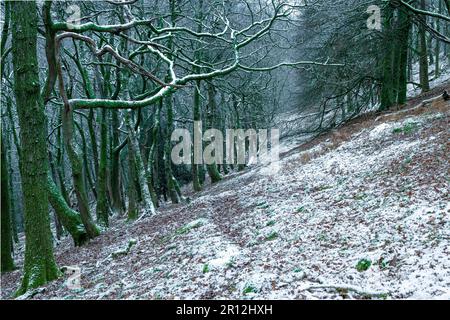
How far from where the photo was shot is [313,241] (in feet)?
20.0

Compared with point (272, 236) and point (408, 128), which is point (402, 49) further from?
point (272, 236)

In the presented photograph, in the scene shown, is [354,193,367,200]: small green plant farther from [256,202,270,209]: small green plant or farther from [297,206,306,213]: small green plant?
[256,202,270,209]: small green plant

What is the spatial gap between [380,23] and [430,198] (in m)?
12.1

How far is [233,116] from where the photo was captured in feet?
93.9

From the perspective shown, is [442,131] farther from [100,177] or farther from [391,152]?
[100,177]

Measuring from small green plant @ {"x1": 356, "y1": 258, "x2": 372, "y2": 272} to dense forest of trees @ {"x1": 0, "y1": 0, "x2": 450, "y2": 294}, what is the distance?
4.92m

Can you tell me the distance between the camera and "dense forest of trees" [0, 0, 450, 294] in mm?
6910

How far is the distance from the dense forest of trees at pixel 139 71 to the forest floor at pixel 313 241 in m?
1.85

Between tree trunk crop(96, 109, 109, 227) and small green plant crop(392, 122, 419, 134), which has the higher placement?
small green plant crop(392, 122, 419, 134)

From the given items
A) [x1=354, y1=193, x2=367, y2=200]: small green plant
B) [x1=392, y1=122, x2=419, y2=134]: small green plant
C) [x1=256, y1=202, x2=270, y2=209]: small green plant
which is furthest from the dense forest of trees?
[x1=354, y1=193, x2=367, y2=200]: small green plant

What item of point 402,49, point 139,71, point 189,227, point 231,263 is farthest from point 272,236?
point 402,49

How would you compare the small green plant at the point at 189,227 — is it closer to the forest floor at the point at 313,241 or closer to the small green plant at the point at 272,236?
the forest floor at the point at 313,241
